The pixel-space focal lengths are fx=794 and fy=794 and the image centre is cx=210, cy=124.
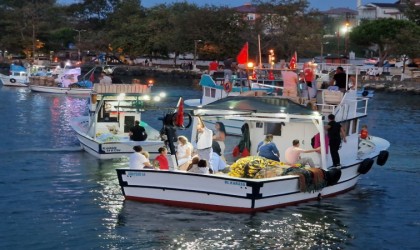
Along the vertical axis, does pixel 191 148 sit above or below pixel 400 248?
above

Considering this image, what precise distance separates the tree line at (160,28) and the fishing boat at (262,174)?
232 ft

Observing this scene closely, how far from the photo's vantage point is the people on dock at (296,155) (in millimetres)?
22312

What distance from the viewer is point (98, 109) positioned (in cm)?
3041

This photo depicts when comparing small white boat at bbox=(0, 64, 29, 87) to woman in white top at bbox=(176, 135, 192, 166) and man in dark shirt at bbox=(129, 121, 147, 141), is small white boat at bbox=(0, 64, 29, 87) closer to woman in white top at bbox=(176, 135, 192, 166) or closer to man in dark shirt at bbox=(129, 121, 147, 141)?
man in dark shirt at bbox=(129, 121, 147, 141)

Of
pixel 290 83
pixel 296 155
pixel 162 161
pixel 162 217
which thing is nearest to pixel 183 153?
pixel 162 161

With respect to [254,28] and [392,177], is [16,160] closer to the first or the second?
[392,177]

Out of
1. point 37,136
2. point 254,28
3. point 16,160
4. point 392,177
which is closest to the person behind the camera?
point 392,177

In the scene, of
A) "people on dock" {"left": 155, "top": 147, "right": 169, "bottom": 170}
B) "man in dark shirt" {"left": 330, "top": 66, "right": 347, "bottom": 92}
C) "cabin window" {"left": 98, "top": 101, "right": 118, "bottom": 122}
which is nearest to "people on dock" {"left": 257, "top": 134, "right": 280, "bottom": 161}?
"people on dock" {"left": 155, "top": 147, "right": 169, "bottom": 170}

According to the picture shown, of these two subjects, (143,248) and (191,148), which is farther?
(191,148)

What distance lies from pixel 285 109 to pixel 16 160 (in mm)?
12448

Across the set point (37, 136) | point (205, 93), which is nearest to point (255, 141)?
point (37, 136)

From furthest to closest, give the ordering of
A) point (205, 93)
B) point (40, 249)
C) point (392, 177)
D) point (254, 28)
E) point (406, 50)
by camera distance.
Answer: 1. point (254, 28)
2. point (406, 50)
3. point (205, 93)
4. point (392, 177)
5. point (40, 249)

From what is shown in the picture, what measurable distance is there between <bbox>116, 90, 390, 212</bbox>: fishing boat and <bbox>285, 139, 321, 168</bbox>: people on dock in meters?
0.23

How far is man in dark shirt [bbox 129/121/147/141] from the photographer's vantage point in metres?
29.0
